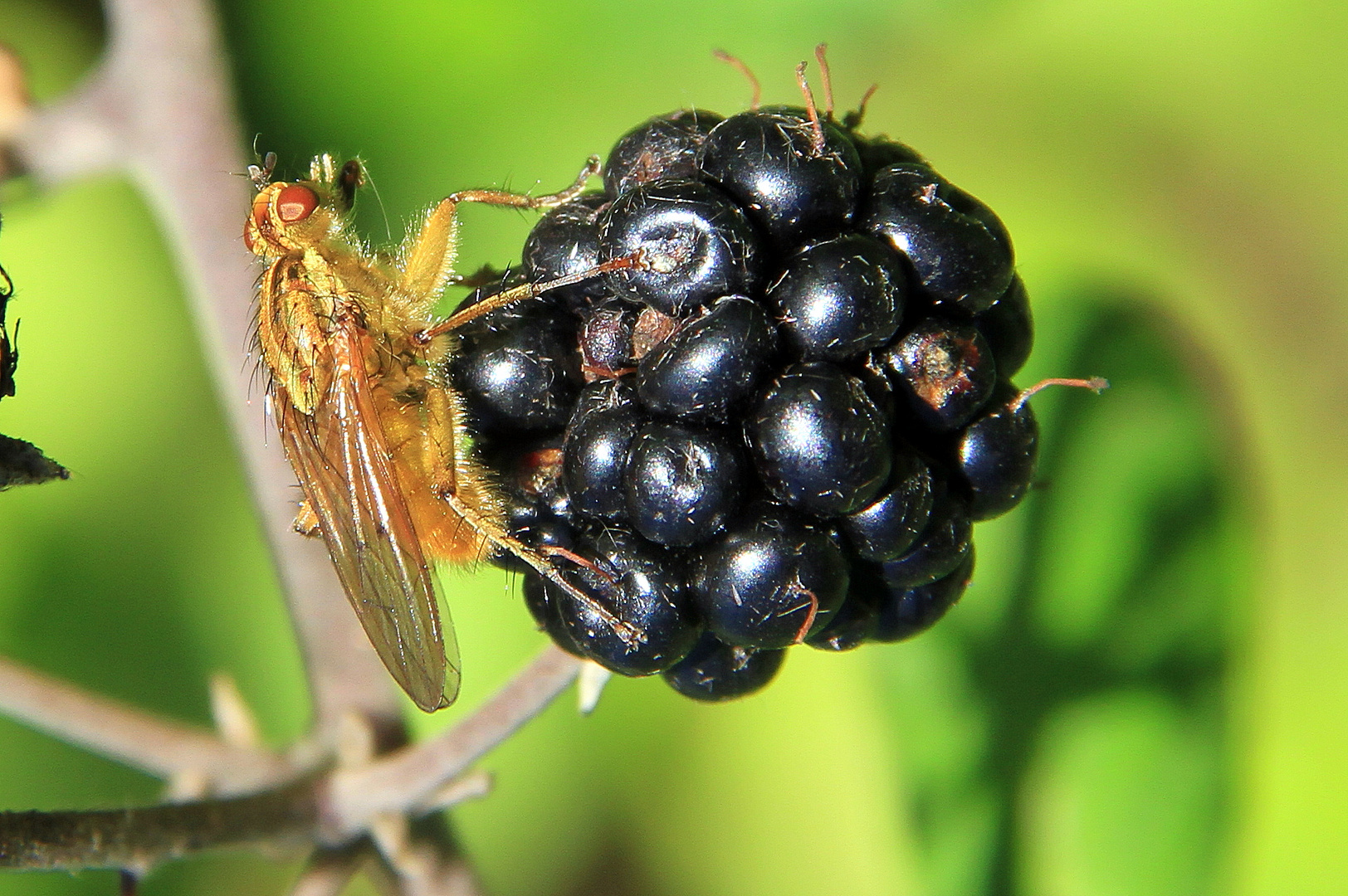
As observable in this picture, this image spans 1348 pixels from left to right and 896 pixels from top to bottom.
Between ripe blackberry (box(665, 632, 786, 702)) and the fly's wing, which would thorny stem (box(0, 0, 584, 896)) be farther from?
the fly's wing

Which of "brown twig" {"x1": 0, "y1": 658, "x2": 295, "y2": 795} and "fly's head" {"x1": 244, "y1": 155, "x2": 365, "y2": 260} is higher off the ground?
"fly's head" {"x1": 244, "y1": 155, "x2": 365, "y2": 260}

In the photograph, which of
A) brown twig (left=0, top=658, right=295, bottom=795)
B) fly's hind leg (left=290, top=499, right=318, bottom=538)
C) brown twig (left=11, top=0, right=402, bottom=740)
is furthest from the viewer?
brown twig (left=11, top=0, right=402, bottom=740)

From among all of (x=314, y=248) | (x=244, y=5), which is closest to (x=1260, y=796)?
(x=314, y=248)

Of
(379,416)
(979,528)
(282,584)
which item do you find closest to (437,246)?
(379,416)

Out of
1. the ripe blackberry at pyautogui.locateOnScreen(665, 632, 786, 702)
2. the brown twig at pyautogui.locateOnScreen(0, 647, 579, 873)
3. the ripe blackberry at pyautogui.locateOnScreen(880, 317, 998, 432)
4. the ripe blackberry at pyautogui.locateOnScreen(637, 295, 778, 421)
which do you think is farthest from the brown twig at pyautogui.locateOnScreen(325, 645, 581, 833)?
the ripe blackberry at pyautogui.locateOnScreen(880, 317, 998, 432)

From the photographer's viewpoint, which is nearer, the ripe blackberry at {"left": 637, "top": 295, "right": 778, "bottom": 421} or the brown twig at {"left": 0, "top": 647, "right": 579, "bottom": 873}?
the ripe blackberry at {"left": 637, "top": 295, "right": 778, "bottom": 421}
